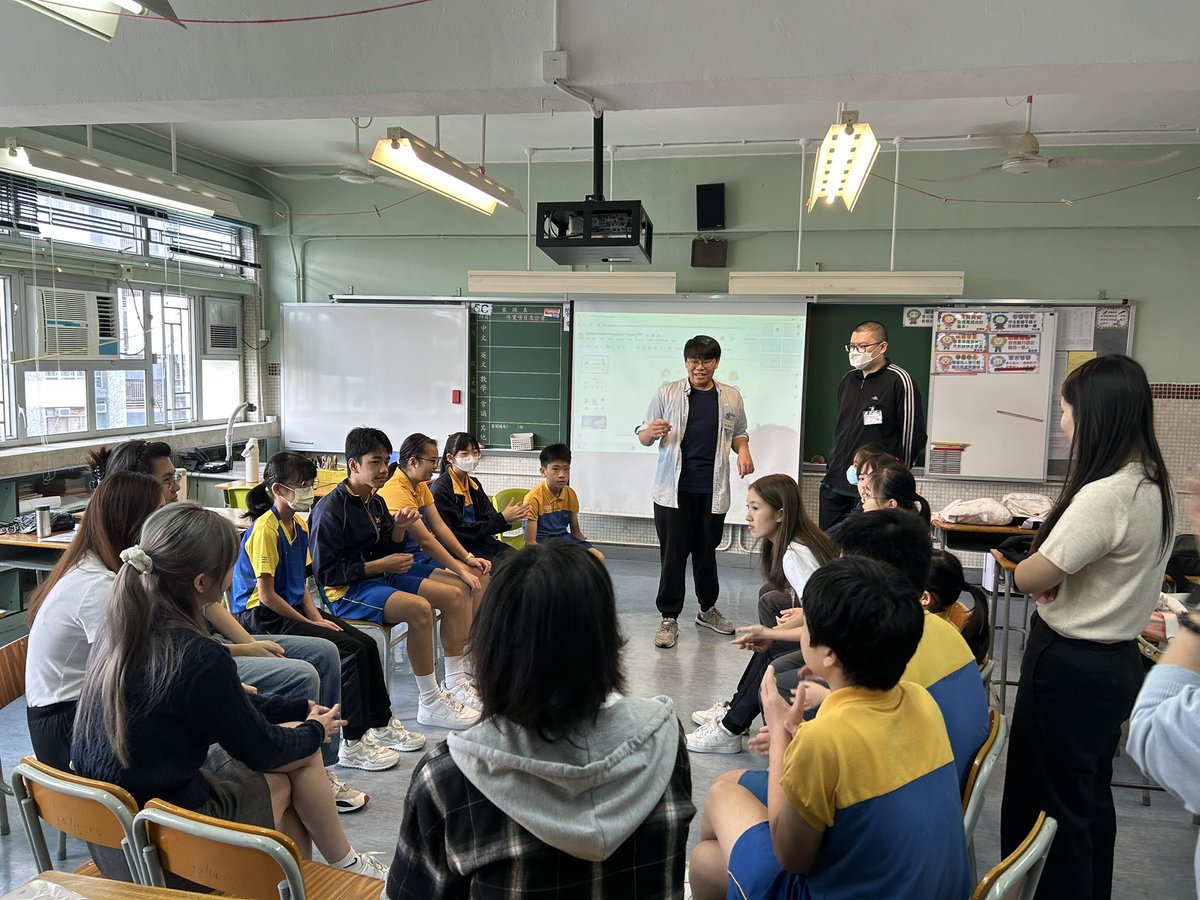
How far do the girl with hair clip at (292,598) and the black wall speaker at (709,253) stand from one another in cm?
372

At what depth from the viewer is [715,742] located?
3.08m

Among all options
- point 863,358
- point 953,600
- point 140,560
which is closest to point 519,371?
point 863,358

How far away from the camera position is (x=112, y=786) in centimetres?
146

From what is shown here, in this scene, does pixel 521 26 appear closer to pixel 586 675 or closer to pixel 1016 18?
pixel 1016 18

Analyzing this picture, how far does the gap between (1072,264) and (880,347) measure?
253 cm

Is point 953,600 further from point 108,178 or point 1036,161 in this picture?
point 108,178

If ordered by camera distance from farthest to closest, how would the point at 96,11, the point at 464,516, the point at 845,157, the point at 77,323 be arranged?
the point at 77,323 → the point at 464,516 → the point at 845,157 → the point at 96,11

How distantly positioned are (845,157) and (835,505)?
5.80 feet

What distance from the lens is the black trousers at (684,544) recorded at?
14.4 ft

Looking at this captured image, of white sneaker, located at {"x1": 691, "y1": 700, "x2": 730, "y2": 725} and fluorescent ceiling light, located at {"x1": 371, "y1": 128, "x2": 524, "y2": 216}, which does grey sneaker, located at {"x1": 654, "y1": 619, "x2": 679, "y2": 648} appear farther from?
fluorescent ceiling light, located at {"x1": 371, "y1": 128, "x2": 524, "y2": 216}

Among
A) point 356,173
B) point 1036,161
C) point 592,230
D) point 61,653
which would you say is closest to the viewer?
point 61,653

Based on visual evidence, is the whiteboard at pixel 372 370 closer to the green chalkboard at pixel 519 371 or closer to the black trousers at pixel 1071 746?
the green chalkboard at pixel 519 371

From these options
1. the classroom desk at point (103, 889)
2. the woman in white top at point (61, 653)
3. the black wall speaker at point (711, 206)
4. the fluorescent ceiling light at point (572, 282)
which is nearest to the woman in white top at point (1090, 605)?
the classroom desk at point (103, 889)

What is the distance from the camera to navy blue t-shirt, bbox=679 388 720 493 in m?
4.39
